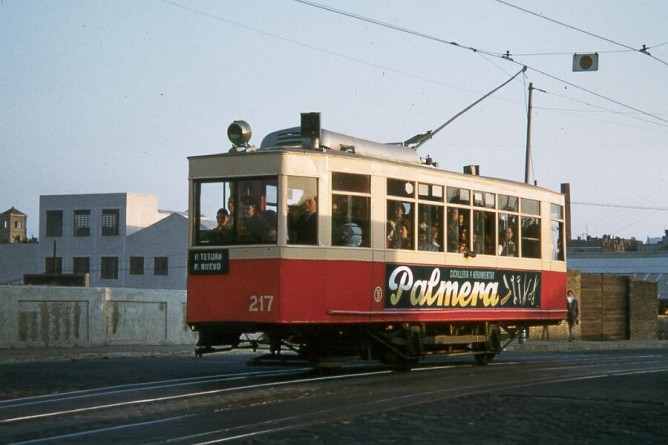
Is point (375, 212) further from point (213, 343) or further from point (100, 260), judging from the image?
point (100, 260)

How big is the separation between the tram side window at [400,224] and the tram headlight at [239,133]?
2.34m

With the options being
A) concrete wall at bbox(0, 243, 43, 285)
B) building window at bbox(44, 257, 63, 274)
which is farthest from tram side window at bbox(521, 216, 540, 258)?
concrete wall at bbox(0, 243, 43, 285)

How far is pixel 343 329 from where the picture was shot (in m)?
17.0

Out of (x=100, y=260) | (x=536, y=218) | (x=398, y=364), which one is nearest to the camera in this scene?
(x=398, y=364)

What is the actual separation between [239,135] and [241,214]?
1413 mm

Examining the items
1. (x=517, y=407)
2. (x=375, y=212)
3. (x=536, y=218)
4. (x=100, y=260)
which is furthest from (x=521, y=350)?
(x=100, y=260)

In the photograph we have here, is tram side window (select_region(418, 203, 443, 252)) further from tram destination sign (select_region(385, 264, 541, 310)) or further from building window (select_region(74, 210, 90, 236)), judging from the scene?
building window (select_region(74, 210, 90, 236))

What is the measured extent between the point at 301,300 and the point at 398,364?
9.76 feet

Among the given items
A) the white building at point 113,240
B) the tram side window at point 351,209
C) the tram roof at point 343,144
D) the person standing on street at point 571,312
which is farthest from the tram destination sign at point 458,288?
the white building at point 113,240

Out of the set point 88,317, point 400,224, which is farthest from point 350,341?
point 88,317

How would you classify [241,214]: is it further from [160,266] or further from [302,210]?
[160,266]

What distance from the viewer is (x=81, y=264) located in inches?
3467

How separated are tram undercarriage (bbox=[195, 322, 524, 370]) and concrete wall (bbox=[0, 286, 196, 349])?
32.8 feet

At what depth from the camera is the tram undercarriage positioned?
16.2 meters
